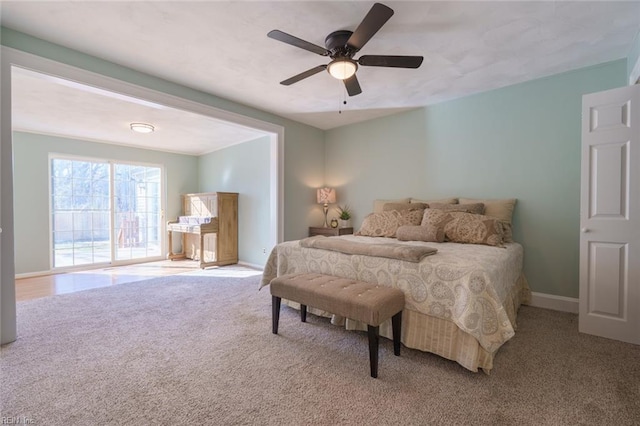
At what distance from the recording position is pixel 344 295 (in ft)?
6.48

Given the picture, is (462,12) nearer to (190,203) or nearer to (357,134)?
(357,134)

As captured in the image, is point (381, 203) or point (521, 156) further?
point (381, 203)

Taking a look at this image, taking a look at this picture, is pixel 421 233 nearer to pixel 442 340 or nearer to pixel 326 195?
pixel 442 340

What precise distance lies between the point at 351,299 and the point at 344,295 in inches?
3.1

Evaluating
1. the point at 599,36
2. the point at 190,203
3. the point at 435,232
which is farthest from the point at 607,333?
the point at 190,203

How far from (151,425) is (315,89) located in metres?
3.32

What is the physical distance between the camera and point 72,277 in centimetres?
459

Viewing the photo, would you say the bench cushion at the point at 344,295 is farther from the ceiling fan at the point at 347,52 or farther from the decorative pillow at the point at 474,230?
the ceiling fan at the point at 347,52

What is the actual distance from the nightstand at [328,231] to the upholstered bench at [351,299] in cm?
205

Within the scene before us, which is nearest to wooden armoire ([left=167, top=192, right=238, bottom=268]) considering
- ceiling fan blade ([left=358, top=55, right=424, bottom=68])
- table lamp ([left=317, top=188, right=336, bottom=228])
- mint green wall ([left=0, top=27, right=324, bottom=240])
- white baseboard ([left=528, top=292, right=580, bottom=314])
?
mint green wall ([left=0, top=27, right=324, bottom=240])

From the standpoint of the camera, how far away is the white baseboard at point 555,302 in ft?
9.65

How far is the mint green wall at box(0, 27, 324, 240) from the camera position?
9.73 ft

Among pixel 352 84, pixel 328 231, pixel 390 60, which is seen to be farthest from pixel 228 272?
pixel 390 60

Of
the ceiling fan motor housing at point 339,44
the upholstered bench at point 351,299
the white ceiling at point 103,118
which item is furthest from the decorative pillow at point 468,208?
the white ceiling at point 103,118
